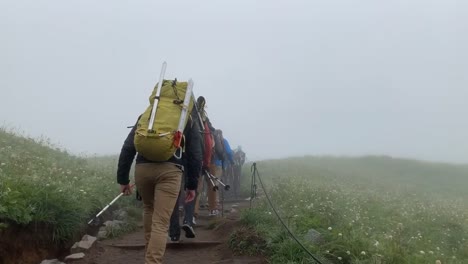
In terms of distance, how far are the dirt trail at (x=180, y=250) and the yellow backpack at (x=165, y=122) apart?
273cm

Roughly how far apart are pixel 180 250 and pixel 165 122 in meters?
3.86

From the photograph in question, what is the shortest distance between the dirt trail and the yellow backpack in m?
2.73

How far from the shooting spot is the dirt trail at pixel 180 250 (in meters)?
7.86

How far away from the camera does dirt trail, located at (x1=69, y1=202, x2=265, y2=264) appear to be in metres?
7.86

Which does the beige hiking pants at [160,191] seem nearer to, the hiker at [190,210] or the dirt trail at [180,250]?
the hiker at [190,210]

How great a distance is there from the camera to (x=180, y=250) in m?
8.67

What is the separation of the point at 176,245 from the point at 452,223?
364 inches

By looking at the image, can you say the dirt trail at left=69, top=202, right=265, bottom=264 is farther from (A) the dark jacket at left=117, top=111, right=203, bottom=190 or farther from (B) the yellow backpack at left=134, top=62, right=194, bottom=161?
(B) the yellow backpack at left=134, top=62, right=194, bottom=161

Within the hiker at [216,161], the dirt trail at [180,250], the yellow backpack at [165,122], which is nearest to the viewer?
the yellow backpack at [165,122]

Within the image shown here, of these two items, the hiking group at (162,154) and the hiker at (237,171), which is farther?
the hiker at (237,171)

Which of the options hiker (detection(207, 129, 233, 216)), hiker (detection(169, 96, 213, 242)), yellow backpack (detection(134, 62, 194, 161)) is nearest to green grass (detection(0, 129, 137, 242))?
hiker (detection(169, 96, 213, 242))

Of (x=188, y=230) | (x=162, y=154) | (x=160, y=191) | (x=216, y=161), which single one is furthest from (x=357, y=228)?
(x=162, y=154)

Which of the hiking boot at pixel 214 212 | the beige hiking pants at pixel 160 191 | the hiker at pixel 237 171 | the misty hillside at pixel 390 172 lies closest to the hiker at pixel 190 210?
the beige hiking pants at pixel 160 191

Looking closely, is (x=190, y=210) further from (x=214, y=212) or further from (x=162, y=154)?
(x=162, y=154)
